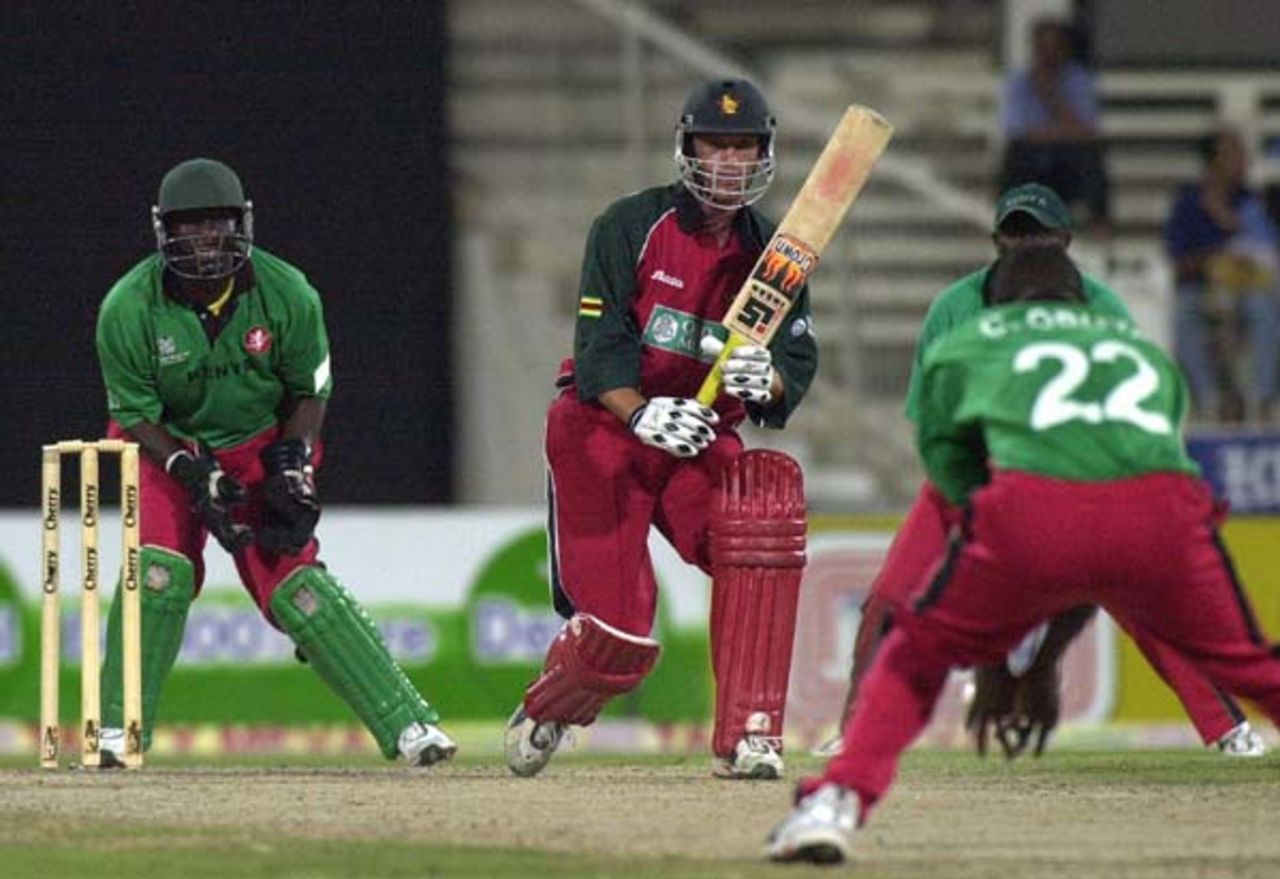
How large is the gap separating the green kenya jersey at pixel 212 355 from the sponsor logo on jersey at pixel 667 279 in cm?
103

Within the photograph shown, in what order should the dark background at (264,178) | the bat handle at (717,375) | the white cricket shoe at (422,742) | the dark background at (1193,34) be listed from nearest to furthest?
the bat handle at (717,375) → the white cricket shoe at (422,742) → the dark background at (264,178) → the dark background at (1193,34)

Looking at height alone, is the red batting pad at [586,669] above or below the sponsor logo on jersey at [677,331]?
below

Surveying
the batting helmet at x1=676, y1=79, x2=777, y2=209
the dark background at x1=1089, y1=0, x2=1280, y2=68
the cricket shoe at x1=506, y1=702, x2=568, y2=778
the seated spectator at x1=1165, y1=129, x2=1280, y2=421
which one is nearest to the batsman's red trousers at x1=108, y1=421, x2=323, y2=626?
the cricket shoe at x1=506, y1=702, x2=568, y2=778

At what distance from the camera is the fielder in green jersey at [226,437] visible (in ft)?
27.6

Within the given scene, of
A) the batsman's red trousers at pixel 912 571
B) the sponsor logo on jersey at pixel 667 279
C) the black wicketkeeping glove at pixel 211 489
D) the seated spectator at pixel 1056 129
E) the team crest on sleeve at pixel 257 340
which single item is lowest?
the batsman's red trousers at pixel 912 571

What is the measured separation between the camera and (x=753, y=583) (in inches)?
315

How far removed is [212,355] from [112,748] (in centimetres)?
102

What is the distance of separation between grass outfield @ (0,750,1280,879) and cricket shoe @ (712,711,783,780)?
4.1 inches

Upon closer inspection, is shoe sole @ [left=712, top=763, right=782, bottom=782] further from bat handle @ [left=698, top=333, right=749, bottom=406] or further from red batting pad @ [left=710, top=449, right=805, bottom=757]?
bat handle @ [left=698, top=333, right=749, bottom=406]

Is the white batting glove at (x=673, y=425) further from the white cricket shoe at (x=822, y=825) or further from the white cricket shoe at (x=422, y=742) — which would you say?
the white cricket shoe at (x=822, y=825)

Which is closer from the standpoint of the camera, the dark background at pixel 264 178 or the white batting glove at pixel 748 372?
the white batting glove at pixel 748 372

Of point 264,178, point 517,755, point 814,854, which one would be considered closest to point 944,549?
point 814,854

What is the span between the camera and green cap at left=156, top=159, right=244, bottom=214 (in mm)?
8375

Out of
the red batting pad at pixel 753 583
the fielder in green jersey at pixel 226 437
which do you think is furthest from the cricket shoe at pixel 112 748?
the red batting pad at pixel 753 583
